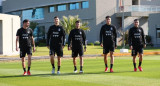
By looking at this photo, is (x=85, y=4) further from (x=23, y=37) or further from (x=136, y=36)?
(x=23, y=37)

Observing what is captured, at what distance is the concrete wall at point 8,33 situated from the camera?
34688 mm

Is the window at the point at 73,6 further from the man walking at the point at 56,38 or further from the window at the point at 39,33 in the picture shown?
the man walking at the point at 56,38

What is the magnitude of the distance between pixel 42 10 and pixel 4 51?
144 feet

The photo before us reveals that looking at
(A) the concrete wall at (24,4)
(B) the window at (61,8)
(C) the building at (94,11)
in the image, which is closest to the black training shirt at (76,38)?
(C) the building at (94,11)

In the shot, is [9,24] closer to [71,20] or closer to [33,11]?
[71,20]

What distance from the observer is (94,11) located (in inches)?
2594

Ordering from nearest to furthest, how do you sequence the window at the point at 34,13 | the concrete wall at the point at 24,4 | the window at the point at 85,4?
the window at the point at 85,4, the concrete wall at the point at 24,4, the window at the point at 34,13

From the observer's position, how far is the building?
63.3m

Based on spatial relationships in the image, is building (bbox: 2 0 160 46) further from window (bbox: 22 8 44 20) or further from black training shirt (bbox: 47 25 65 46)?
black training shirt (bbox: 47 25 65 46)

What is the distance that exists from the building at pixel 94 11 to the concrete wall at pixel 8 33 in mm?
26083

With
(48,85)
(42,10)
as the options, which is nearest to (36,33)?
(42,10)

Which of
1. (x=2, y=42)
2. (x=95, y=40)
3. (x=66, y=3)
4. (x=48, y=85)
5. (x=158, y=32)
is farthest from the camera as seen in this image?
(x=66, y=3)

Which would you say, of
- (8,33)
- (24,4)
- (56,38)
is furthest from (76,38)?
(24,4)

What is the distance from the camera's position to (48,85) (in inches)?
420
